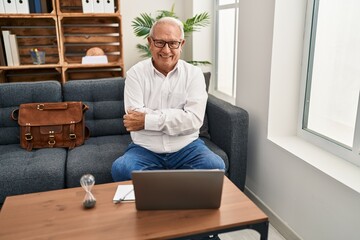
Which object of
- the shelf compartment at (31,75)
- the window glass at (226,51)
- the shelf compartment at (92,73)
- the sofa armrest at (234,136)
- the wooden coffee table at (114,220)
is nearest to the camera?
the wooden coffee table at (114,220)

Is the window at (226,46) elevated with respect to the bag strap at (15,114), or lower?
elevated

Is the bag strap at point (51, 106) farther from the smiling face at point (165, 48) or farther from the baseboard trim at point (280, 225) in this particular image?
the baseboard trim at point (280, 225)

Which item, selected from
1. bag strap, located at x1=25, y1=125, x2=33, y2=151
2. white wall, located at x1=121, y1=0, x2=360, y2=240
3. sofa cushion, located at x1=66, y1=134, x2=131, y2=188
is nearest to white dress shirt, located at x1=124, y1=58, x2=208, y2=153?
sofa cushion, located at x1=66, y1=134, x2=131, y2=188

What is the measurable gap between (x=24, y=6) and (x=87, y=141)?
1.42m

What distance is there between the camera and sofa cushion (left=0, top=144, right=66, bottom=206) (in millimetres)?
1724

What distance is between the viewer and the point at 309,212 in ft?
5.31

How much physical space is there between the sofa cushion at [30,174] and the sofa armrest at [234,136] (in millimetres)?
1011

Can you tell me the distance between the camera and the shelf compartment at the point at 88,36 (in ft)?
10.2

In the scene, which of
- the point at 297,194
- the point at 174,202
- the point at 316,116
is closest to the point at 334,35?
the point at 316,116

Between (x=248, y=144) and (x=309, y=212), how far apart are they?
0.68 m

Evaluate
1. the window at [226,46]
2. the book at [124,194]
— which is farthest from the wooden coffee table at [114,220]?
the window at [226,46]

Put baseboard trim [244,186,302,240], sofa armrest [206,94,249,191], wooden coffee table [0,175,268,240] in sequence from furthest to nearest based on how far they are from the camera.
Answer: sofa armrest [206,94,249,191] < baseboard trim [244,186,302,240] < wooden coffee table [0,175,268,240]

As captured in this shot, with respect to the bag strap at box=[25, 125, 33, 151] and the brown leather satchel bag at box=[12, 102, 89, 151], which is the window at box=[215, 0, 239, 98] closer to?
the brown leather satchel bag at box=[12, 102, 89, 151]

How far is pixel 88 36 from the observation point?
315 centimetres
